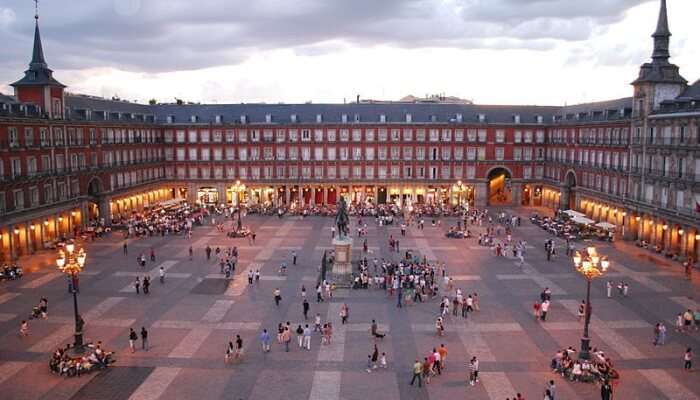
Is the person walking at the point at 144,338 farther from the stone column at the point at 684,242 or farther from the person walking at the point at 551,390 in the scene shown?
the stone column at the point at 684,242

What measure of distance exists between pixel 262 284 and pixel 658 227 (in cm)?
3940

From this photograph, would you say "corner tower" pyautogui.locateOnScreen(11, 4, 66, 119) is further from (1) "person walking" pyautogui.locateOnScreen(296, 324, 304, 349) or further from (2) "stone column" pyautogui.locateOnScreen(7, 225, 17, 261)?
(1) "person walking" pyautogui.locateOnScreen(296, 324, 304, 349)

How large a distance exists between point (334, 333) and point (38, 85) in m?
45.2

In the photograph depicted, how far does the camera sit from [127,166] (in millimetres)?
76812

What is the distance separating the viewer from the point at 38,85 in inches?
2334

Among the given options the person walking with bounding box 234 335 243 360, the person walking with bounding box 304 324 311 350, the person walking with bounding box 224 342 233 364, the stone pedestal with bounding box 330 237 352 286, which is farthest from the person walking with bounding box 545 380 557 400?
the stone pedestal with bounding box 330 237 352 286

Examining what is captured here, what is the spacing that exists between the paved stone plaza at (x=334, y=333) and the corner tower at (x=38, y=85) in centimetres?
1688

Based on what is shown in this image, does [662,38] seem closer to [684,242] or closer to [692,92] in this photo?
[692,92]

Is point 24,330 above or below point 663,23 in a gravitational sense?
below

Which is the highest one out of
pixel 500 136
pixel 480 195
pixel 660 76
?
pixel 660 76

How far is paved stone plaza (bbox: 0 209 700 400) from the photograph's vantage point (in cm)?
2597

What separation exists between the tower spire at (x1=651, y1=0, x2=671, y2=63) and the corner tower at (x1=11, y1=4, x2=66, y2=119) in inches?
2465

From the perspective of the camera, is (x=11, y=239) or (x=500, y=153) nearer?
(x=11, y=239)

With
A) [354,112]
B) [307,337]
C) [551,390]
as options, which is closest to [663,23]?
[354,112]
